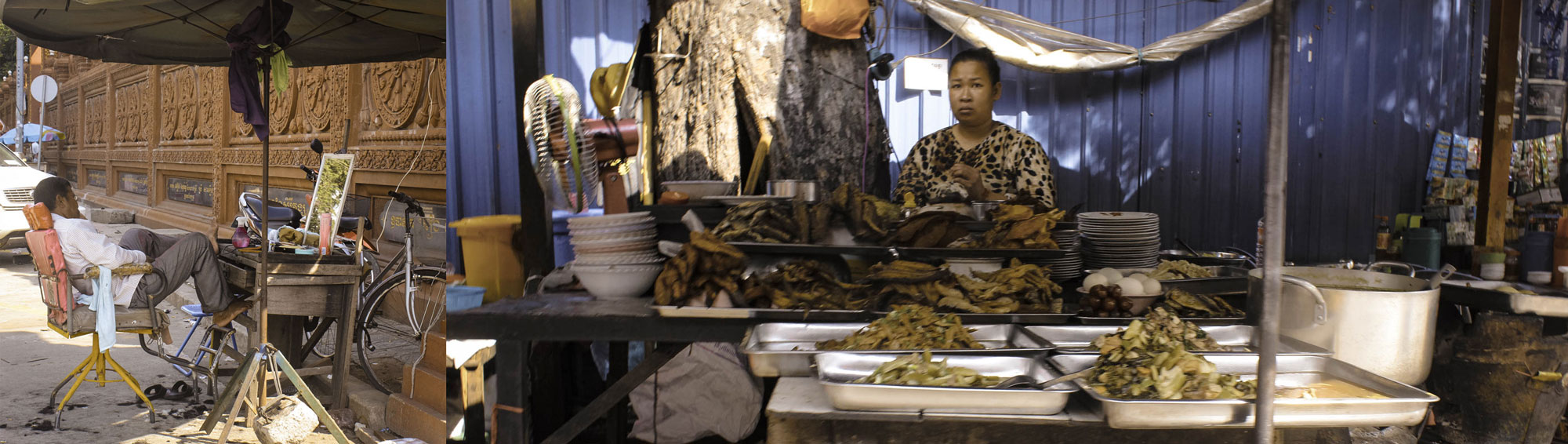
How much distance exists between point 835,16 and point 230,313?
449cm

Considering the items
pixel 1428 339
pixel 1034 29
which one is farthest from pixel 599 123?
pixel 1034 29

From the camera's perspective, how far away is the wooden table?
16.2 ft

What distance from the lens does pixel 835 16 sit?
3.79 metres

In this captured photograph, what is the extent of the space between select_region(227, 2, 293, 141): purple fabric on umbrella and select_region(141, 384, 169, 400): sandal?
197 cm

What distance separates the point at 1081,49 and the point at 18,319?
10061 mm

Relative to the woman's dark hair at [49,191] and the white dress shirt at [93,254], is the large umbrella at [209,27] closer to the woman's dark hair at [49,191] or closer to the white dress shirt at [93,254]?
the woman's dark hair at [49,191]

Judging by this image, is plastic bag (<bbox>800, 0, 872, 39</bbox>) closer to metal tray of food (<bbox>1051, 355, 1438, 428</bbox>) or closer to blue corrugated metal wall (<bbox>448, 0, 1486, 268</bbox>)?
blue corrugated metal wall (<bbox>448, 0, 1486, 268</bbox>)

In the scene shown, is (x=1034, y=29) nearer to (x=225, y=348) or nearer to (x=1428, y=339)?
(x=1428, y=339)

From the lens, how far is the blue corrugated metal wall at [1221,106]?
4824 mm

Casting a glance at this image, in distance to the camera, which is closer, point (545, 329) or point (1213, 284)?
point (545, 329)

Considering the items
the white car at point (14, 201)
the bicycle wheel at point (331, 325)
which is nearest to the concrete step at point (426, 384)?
the bicycle wheel at point (331, 325)

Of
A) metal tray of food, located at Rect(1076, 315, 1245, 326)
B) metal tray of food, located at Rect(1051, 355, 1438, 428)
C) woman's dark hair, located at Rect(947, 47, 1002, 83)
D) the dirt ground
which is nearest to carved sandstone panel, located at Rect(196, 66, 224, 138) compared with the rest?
the dirt ground

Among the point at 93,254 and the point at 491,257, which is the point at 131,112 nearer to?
the point at 93,254

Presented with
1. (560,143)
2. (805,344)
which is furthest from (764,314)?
(560,143)
